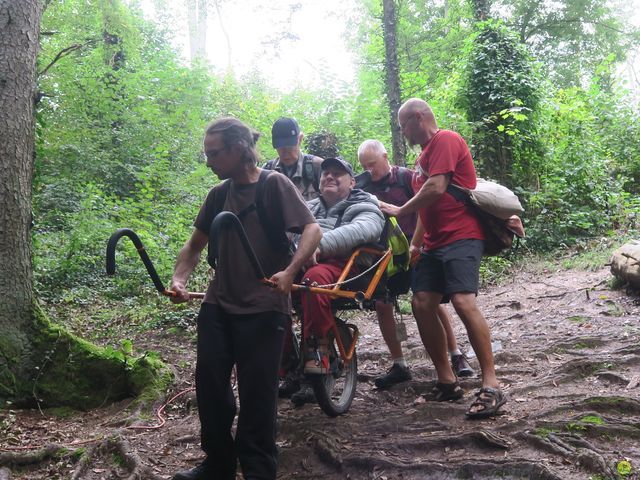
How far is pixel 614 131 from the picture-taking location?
1473 centimetres

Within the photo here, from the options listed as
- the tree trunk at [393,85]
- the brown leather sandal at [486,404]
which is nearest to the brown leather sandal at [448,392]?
the brown leather sandal at [486,404]

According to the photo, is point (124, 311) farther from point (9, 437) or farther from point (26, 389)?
point (9, 437)

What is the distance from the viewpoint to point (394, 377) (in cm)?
504

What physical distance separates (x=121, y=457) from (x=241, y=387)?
55.7 inches

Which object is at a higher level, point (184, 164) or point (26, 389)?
point (184, 164)

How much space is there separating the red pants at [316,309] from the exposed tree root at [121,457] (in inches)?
52.9

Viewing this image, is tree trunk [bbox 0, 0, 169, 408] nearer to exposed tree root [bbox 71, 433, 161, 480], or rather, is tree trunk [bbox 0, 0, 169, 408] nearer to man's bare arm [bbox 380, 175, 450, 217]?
exposed tree root [bbox 71, 433, 161, 480]

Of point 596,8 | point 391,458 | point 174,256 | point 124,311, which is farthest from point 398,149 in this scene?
point 596,8

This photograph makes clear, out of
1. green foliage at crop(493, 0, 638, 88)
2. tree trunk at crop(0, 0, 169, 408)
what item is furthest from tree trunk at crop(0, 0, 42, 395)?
green foliage at crop(493, 0, 638, 88)

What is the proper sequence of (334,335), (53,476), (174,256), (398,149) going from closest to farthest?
1. (53,476)
2. (334,335)
3. (174,256)
4. (398,149)

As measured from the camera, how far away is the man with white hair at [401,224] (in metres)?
5.05

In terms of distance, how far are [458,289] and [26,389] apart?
3.59m

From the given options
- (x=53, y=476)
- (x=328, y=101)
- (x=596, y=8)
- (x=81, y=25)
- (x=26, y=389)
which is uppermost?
(x=596, y=8)

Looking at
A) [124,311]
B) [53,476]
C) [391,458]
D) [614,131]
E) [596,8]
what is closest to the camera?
[391,458]
